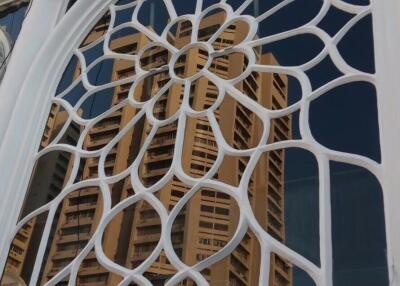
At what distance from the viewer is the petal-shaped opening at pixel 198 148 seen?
210cm

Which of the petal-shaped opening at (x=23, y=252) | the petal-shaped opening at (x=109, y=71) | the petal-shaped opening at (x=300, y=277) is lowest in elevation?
the petal-shaped opening at (x=300, y=277)

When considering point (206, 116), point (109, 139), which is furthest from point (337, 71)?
point (109, 139)

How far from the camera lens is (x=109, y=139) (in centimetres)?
242

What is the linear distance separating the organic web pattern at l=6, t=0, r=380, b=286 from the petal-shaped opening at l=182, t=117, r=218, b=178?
0.07ft

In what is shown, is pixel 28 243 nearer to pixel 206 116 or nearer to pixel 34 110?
pixel 34 110

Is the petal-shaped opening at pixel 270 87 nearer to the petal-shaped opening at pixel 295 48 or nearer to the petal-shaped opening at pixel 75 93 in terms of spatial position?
the petal-shaped opening at pixel 295 48

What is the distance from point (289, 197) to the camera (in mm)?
1931

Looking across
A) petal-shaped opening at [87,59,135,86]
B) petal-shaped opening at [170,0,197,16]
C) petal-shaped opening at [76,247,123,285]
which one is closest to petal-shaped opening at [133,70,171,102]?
petal-shaped opening at [87,59,135,86]

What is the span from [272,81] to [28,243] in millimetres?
1095

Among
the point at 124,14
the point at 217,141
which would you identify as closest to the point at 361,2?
the point at 217,141

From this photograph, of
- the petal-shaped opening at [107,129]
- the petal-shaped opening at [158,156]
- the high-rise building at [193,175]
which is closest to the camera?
the high-rise building at [193,175]

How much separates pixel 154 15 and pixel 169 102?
1.84 ft

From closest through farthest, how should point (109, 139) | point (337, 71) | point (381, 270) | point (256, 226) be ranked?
point (381, 270) < point (256, 226) < point (337, 71) < point (109, 139)

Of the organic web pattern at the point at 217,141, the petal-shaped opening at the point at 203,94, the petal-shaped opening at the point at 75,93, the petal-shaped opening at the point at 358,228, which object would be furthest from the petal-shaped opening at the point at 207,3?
the petal-shaped opening at the point at 358,228
